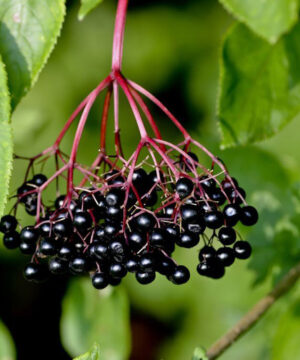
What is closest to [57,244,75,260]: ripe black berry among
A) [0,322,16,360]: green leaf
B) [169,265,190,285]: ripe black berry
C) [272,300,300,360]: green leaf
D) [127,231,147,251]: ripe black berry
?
[127,231,147,251]: ripe black berry

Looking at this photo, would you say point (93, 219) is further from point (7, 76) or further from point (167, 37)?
point (167, 37)

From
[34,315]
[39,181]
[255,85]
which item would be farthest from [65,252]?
[34,315]

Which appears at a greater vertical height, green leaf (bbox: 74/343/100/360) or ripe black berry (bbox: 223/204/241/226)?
ripe black berry (bbox: 223/204/241/226)

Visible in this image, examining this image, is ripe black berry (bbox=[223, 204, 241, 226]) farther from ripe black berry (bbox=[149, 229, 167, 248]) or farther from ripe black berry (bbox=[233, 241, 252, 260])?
ripe black berry (bbox=[149, 229, 167, 248])

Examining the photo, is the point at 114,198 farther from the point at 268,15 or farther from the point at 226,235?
the point at 268,15

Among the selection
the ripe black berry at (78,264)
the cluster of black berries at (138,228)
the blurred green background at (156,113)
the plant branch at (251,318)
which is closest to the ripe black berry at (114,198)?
the cluster of black berries at (138,228)

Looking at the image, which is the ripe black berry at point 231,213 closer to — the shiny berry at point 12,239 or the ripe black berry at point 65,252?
the ripe black berry at point 65,252
